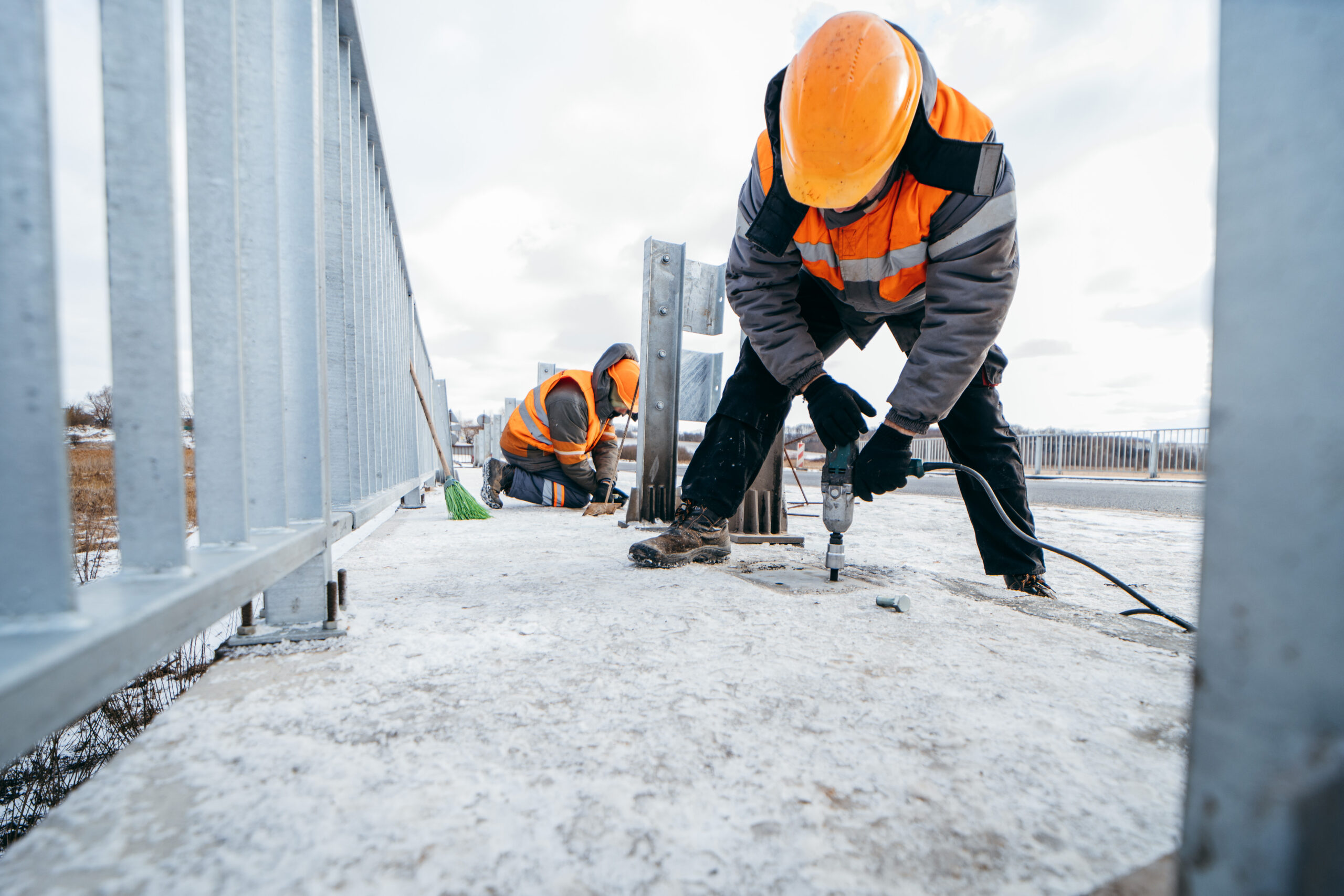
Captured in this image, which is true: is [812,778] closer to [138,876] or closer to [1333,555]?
[1333,555]

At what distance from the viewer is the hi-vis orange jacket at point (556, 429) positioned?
4633mm

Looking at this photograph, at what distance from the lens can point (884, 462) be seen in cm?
188

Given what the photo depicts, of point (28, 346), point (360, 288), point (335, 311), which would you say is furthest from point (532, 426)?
point (28, 346)

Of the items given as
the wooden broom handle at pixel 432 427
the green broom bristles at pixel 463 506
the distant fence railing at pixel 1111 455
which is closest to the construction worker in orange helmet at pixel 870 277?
the green broom bristles at pixel 463 506

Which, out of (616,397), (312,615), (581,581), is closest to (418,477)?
(616,397)

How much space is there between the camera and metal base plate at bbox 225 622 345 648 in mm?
1179

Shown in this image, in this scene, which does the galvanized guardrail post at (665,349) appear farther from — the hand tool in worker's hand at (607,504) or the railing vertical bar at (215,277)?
the railing vertical bar at (215,277)

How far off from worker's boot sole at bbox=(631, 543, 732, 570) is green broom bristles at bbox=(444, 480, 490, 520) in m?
1.96

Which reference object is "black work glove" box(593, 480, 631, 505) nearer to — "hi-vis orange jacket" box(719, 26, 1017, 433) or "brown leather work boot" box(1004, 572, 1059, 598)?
"hi-vis orange jacket" box(719, 26, 1017, 433)

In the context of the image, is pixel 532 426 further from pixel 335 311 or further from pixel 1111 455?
pixel 1111 455

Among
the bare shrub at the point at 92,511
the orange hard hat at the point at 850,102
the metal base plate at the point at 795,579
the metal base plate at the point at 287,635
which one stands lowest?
the bare shrub at the point at 92,511

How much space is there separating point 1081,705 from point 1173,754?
148mm

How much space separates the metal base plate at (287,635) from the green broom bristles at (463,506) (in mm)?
2586

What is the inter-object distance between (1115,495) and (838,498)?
689cm
